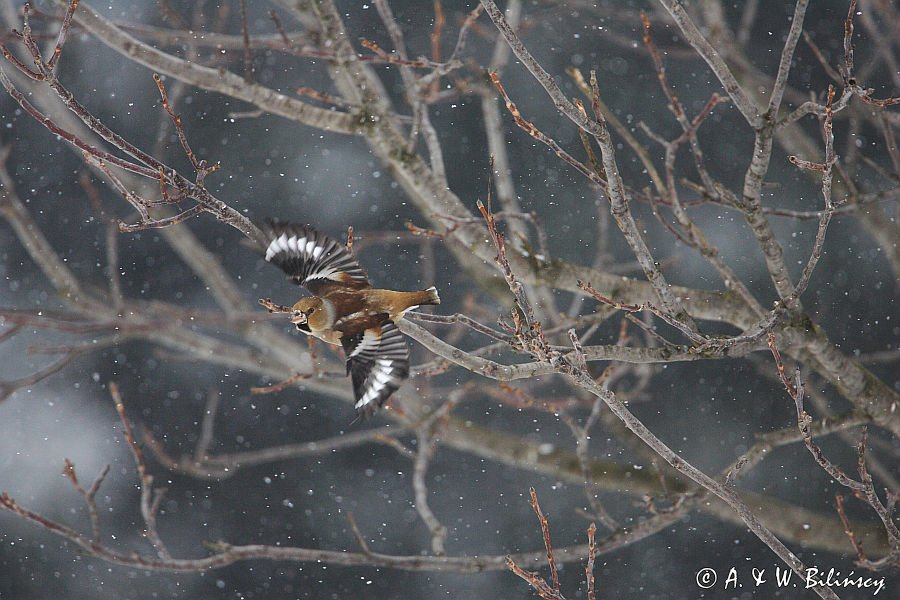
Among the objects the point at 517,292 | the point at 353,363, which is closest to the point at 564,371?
the point at 517,292

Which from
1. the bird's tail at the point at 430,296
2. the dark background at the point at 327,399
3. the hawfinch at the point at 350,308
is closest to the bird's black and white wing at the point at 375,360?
the hawfinch at the point at 350,308

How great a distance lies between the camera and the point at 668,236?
627 cm

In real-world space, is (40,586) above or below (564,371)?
above

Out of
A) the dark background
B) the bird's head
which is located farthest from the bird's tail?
the dark background

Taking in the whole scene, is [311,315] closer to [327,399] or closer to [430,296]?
[430,296]

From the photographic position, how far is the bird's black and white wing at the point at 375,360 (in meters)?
2.14

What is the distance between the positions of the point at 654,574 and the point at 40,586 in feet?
16.9

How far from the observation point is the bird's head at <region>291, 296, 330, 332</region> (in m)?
2.23

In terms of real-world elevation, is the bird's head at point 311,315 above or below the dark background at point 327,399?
below

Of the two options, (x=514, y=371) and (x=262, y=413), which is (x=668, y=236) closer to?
(x=262, y=413)

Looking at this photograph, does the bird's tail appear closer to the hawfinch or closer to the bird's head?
the hawfinch

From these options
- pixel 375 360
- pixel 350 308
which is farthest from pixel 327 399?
pixel 375 360

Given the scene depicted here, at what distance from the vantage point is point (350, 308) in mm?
2363

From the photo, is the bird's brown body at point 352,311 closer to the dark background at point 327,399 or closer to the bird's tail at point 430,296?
the bird's tail at point 430,296
